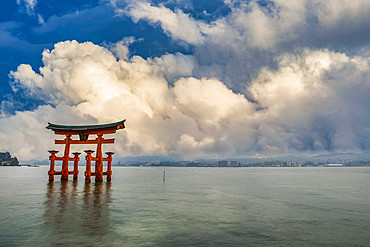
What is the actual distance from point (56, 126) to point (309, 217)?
1330 inches

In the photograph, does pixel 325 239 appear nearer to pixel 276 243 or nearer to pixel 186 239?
pixel 276 243

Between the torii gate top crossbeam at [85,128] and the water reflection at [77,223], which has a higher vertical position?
the torii gate top crossbeam at [85,128]

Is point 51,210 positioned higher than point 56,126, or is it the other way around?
point 56,126

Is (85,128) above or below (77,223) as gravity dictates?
above

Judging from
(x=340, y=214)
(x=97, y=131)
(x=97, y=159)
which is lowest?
(x=340, y=214)

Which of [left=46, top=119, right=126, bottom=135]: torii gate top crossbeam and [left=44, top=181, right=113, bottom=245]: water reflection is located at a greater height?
[left=46, top=119, right=126, bottom=135]: torii gate top crossbeam

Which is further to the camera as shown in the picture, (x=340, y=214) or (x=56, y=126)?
(x=56, y=126)

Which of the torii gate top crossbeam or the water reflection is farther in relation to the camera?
the torii gate top crossbeam

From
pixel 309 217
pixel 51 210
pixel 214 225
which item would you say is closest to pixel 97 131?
pixel 51 210

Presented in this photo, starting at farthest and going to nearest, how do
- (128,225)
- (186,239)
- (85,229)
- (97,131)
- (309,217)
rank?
(97,131) → (309,217) → (128,225) → (85,229) → (186,239)

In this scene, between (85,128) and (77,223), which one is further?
(85,128)

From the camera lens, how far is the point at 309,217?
16.2 meters

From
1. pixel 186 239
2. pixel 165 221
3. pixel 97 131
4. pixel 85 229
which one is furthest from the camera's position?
pixel 97 131

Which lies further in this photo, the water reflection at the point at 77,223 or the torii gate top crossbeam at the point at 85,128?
the torii gate top crossbeam at the point at 85,128
